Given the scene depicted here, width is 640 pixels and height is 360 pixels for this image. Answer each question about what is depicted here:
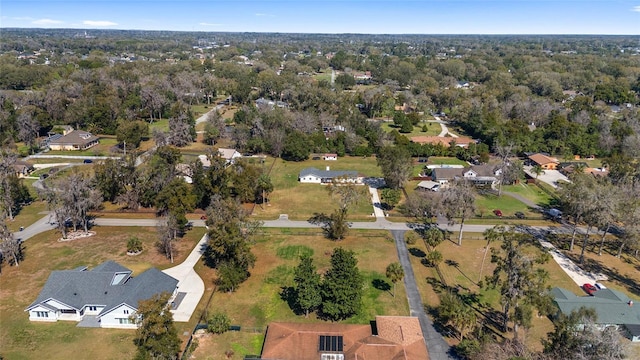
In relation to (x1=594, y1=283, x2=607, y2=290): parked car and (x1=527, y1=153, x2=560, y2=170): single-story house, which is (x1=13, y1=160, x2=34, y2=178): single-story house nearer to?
(x1=594, y1=283, x2=607, y2=290): parked car

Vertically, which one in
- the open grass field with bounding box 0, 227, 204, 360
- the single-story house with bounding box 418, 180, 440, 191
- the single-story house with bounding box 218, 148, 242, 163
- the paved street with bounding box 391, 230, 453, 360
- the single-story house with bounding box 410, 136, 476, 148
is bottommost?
the open grass field with bounding box 0, 227, 204, 360

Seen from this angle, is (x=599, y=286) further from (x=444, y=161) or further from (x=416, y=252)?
(x=444, y=161)

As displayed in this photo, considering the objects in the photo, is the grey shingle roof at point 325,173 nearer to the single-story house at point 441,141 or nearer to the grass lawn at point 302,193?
the grass lawn at point 302,193

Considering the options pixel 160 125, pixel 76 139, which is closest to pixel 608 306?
pixel 76 139

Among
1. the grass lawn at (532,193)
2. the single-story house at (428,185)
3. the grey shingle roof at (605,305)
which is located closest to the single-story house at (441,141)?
the grass lawn at (532,193)

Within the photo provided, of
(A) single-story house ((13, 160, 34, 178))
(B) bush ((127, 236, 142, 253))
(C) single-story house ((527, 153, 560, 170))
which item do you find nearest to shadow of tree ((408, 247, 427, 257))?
(B) bush ((127, 236, 142, 253))

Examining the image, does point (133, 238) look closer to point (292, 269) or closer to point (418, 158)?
point (292, 269)

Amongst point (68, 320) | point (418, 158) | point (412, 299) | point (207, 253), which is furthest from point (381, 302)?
point (418, 158)

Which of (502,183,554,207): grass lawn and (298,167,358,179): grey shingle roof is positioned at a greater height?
(298,167,358,179): grey shingle roof
